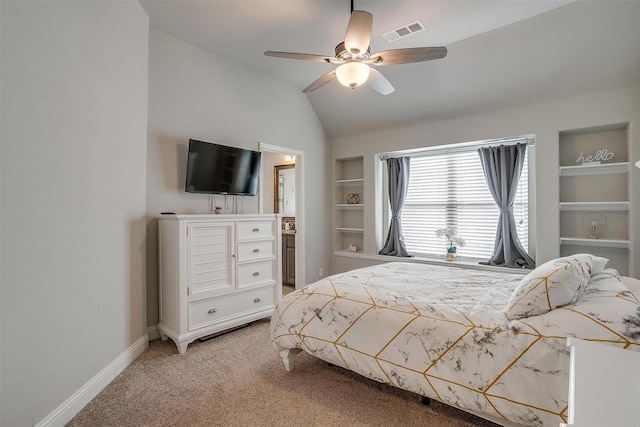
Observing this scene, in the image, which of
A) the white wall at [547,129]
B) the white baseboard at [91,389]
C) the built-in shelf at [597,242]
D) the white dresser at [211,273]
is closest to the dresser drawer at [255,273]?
the white dresser at [211,273]

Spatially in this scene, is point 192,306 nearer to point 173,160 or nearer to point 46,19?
point 173,160

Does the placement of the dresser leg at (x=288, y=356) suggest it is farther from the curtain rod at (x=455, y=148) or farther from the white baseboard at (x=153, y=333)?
the curtain rod at (x=455, y=148)

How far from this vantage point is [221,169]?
320 cm

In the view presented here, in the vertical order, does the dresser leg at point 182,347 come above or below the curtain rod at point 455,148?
below

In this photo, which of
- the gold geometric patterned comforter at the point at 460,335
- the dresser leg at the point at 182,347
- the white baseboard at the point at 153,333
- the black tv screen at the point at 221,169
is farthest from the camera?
the black tv screen at the point at 221,169

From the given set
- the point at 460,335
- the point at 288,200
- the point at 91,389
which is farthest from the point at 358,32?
the point at 288,200

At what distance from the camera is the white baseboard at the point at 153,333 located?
9.32 ft

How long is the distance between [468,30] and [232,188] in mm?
2858

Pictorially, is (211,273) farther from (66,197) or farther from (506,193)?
(506,193)

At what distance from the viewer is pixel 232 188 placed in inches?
131

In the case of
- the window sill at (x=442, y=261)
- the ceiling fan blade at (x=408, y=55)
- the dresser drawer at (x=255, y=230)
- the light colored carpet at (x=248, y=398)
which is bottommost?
the light colored carpet at (x=248, y=398)

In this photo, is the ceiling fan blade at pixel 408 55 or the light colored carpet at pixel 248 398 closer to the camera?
the light colored carpet at pixel 248 398

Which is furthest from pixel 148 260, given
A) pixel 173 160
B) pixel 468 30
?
pixel 468 30

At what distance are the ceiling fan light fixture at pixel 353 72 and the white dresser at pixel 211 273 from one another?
1.61m
